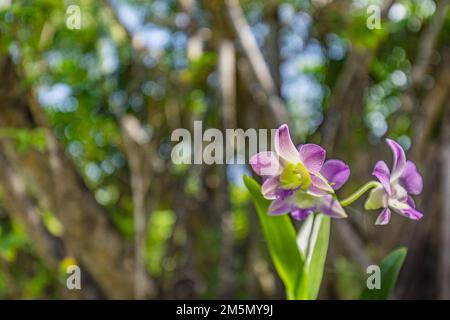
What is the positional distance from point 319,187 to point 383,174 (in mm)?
68

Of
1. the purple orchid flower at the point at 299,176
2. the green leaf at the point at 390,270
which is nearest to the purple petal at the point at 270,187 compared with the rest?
the purple orchid flower at the point at 299,176

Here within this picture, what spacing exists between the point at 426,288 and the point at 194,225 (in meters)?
0.75

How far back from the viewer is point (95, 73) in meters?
1.84

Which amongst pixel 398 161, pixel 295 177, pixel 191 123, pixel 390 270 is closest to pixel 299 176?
pixel 295 177

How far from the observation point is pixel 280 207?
26.3 inches

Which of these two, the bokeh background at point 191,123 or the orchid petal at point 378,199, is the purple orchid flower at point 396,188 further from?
the bokeh background at point 191,123

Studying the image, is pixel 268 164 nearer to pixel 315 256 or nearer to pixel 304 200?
pixel 304 200

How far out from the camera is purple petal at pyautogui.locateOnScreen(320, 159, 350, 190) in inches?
25.5

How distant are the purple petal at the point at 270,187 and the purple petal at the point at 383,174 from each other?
0.10 m

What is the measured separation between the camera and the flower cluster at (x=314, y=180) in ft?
2.07

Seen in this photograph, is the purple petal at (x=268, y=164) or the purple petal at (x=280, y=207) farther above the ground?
the purple petal at (x=268, y=164)

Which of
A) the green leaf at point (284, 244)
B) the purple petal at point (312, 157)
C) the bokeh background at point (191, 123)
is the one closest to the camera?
the purple petal at point (312, 157)

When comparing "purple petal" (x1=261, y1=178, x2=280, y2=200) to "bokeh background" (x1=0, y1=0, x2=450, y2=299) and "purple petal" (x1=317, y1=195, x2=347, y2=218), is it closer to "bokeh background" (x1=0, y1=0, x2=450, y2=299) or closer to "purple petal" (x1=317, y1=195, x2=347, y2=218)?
"purple petal" (x1=317, y1=195, x2=347, y2=218)

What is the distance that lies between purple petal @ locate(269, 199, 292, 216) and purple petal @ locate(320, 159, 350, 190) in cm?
5
